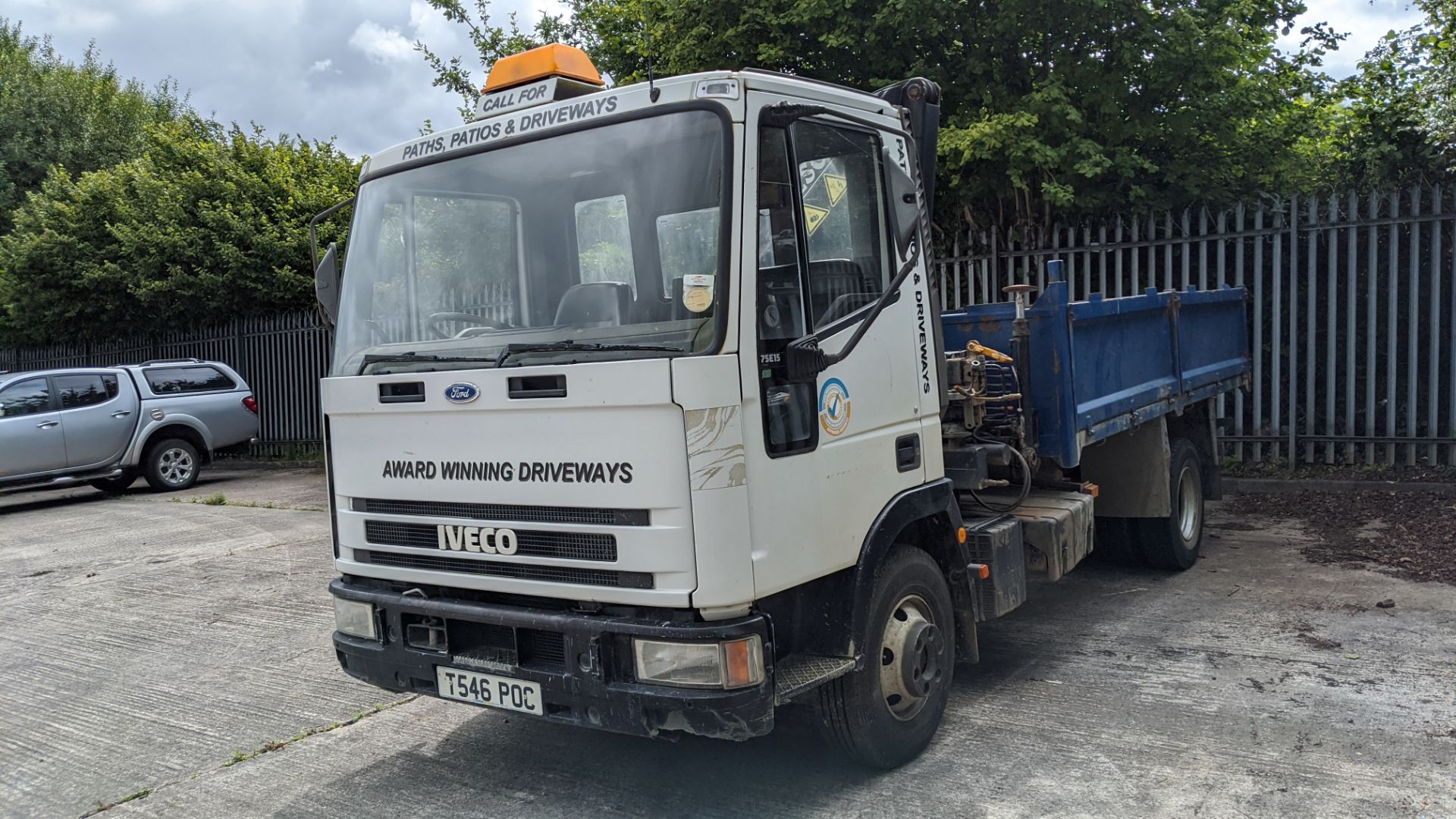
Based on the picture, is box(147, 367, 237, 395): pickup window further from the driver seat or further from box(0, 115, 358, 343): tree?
the driver seat

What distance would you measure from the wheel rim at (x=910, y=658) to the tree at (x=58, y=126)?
80.5 ft

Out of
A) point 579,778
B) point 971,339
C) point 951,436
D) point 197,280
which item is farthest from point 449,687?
point 197,280

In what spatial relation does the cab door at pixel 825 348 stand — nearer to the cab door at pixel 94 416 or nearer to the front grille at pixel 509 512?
the front grille at pixel 509 512

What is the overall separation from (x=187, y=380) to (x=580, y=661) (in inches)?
497

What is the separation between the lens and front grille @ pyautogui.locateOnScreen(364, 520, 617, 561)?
11.4 feet

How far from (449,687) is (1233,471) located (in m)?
8.27

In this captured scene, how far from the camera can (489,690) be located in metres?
3.72

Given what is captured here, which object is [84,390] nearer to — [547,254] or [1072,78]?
[547,254]

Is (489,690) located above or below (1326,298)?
below

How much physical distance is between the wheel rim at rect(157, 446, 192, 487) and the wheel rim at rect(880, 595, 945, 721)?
12426 mm

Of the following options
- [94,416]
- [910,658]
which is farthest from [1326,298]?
[94,416]

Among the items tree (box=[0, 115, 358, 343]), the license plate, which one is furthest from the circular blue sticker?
tree (box=[0, 115, 358, 343])

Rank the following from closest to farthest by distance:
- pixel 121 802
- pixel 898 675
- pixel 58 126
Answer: pixel 898 675, pixel 121 802, pixel 58 126

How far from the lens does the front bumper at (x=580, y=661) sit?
3332 millimetres
